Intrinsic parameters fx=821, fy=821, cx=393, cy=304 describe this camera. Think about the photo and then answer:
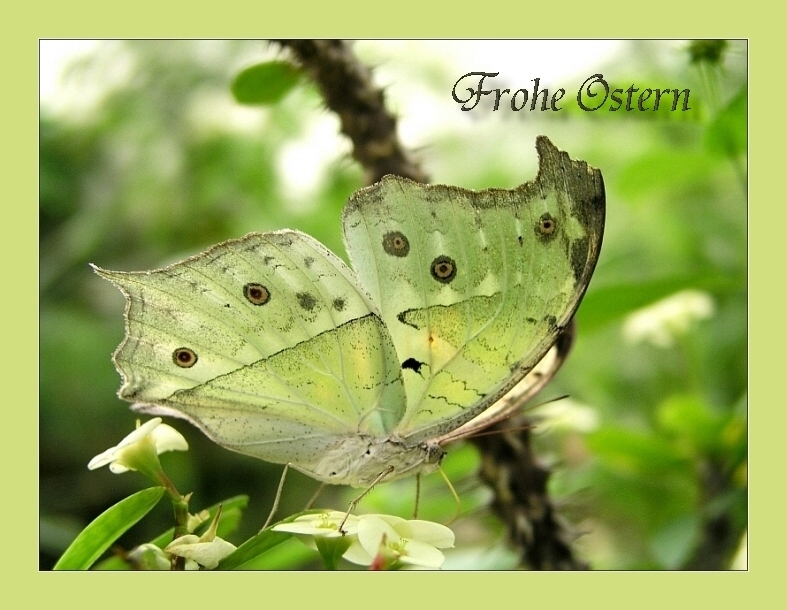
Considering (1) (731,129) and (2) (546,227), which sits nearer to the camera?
(2) (546,227)

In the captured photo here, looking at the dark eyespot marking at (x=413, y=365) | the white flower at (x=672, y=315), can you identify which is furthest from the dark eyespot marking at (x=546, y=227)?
the white flower at (x=672, y=315)

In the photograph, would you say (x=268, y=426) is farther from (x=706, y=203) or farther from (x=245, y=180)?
(x=706, y=203)

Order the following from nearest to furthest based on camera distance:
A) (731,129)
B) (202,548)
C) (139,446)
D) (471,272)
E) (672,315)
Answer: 1. (202,548)
2. (139,446)
3. (471,272)
4. (731,129)
5. (672,315)

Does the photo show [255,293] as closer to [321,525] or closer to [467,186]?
[321,525]

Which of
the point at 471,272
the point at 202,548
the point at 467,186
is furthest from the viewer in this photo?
the point at 467,186

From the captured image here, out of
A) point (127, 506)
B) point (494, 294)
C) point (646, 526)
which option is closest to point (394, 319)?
point (494, 294)

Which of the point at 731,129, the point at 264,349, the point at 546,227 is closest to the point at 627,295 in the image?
the point at 731,129

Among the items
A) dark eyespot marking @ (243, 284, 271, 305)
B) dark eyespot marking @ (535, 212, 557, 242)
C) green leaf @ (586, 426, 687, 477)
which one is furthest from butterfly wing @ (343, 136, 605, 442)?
green leaf @ (586, 426, 687, 477)
